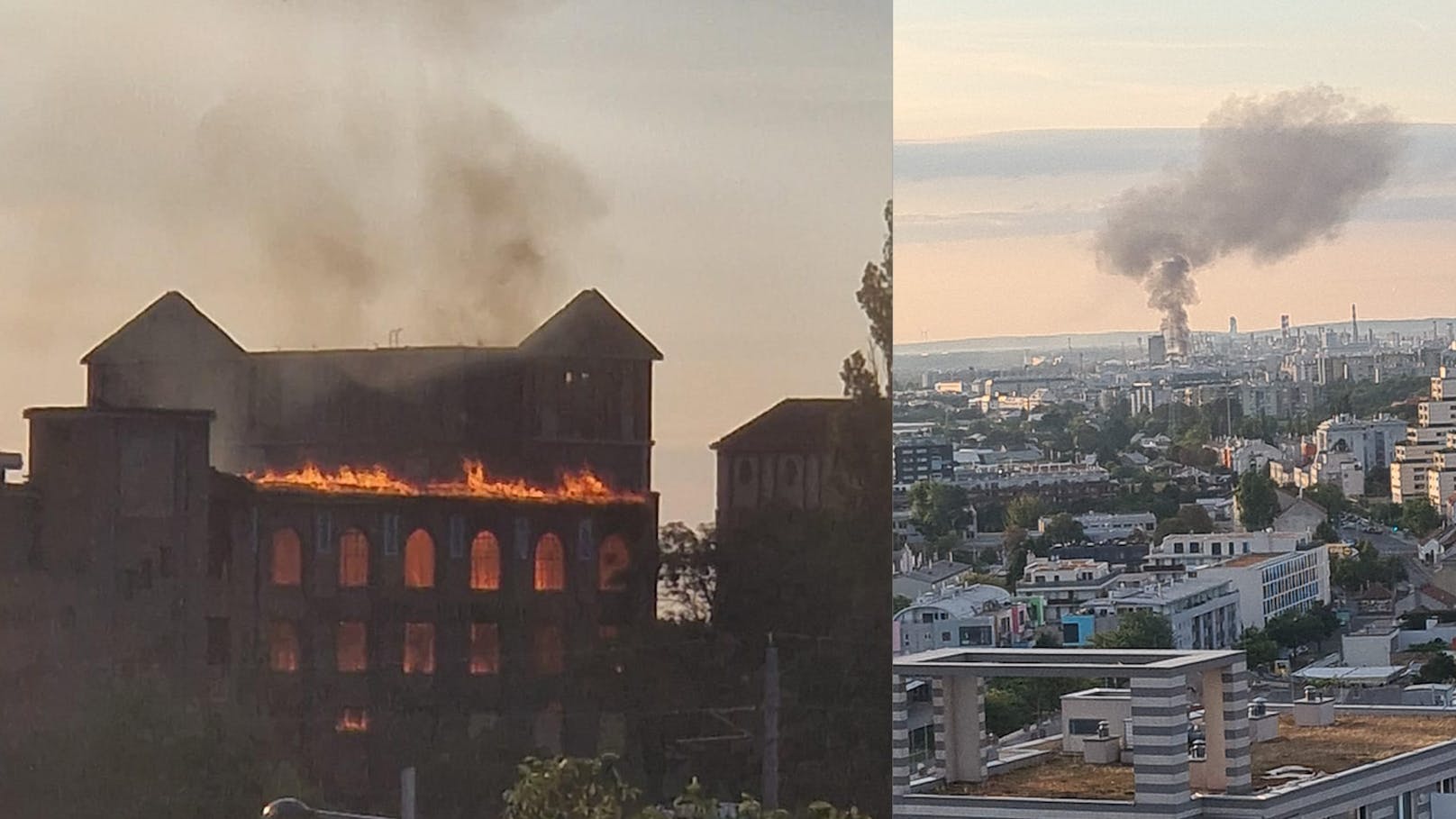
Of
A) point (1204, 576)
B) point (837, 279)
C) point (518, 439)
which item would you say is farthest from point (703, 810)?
point (1204, 576)

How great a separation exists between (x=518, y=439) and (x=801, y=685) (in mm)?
484

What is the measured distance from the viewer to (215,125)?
2.60 metres

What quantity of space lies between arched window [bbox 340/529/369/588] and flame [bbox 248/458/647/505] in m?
0.06

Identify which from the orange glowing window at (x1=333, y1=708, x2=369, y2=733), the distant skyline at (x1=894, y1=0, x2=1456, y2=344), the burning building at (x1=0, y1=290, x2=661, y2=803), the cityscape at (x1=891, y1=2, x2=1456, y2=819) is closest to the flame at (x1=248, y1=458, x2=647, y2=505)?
the burning building at (x1=0, y1=290, x2=661, y2=803)

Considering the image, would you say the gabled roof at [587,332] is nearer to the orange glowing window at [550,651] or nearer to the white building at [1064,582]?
the orange glowing window at [550,651]

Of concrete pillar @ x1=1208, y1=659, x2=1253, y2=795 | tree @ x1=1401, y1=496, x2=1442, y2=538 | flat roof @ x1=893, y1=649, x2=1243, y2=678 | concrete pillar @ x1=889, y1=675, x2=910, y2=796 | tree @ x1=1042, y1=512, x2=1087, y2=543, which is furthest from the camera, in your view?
tree @ x1=1042, y1=512, x2=1087, y2=543

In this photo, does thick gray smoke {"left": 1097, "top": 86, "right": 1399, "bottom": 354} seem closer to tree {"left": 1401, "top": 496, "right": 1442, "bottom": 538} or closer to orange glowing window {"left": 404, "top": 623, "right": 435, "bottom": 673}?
tree {"left": 1401, "top": 496, "right": 1442, "bottom": 538}

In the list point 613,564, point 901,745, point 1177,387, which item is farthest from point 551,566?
point 1177,387

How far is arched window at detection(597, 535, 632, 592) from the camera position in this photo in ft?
8.96

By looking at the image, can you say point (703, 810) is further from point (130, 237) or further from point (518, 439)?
point (130, 237)

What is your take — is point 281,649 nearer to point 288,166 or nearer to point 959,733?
point 288,166

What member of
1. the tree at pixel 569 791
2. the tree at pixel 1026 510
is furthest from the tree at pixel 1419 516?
the tree at pixel 569 791

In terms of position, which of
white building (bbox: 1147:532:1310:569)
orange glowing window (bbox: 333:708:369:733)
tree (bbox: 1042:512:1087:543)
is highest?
tree (bbox: 1042:512:1087:543)

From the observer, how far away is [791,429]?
2775 millimetres
